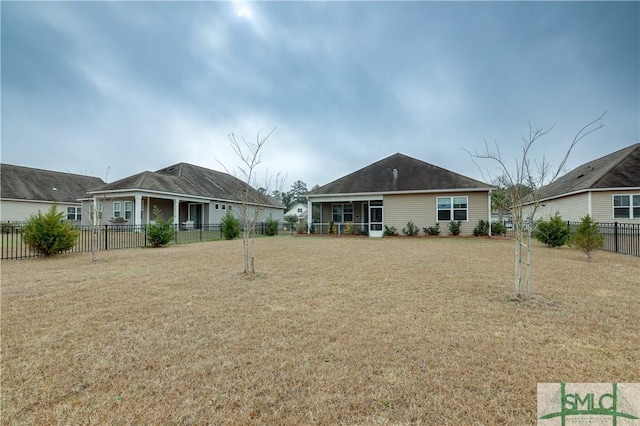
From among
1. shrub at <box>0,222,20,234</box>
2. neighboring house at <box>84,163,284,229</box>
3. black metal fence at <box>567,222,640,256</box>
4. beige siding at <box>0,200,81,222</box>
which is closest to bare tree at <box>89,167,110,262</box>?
shrub at <box>0,222,20,234</box>

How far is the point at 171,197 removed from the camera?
20.4 m

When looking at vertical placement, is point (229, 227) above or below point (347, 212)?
below

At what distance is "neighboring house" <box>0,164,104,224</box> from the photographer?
75.7 feet

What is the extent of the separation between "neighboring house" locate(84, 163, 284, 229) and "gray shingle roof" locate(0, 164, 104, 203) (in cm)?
527

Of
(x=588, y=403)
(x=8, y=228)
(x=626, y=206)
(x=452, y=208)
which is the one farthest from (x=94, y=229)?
(x=626, y=206)

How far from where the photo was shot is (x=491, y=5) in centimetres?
1210

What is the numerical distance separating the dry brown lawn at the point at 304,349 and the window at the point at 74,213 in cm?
2666

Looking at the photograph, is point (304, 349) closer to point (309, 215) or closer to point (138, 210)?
point (309, 215)

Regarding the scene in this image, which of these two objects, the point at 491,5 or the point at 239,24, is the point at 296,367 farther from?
the point at 491,5

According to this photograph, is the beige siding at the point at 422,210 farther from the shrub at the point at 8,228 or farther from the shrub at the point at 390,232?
the shrub at the point at 8,228

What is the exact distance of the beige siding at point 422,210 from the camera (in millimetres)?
17609

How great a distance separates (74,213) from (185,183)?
13366 mm

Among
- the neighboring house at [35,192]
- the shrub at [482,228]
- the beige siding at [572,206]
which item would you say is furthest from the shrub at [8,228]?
the beige siding at [572,206]

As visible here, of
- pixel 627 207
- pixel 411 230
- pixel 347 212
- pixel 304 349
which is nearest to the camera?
pixel 304 349
